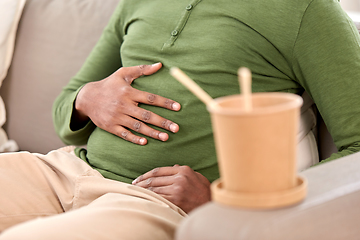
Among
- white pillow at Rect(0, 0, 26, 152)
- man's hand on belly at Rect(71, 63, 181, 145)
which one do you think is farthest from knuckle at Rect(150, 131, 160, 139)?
white pillow at Rect(0, 0, 26, 152)

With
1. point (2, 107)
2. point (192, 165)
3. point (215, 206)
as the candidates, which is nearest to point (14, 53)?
point (2, 107)

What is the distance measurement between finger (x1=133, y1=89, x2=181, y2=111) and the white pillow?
74 cm

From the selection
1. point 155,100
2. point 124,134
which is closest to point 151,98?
point 155,100

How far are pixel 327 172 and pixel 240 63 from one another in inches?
17.3

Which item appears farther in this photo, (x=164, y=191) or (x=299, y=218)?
(x=164, y=191)

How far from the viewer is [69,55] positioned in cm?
141

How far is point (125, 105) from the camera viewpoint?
0.99m

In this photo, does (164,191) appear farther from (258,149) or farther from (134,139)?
(258,149)

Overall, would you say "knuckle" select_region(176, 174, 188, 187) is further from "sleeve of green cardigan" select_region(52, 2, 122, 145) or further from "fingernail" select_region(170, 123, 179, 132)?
"sleeve of green cardigan" select_region(52, 2, 122, 145)

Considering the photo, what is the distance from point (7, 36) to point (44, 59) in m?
0.17

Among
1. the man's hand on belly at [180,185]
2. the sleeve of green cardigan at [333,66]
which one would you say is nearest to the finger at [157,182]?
the man's hand on belly at [180,185]

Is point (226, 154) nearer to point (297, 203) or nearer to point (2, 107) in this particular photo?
point (297, 203)

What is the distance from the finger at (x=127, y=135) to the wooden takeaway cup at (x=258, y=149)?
0.49 m

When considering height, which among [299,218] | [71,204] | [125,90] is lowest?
[71,204]
